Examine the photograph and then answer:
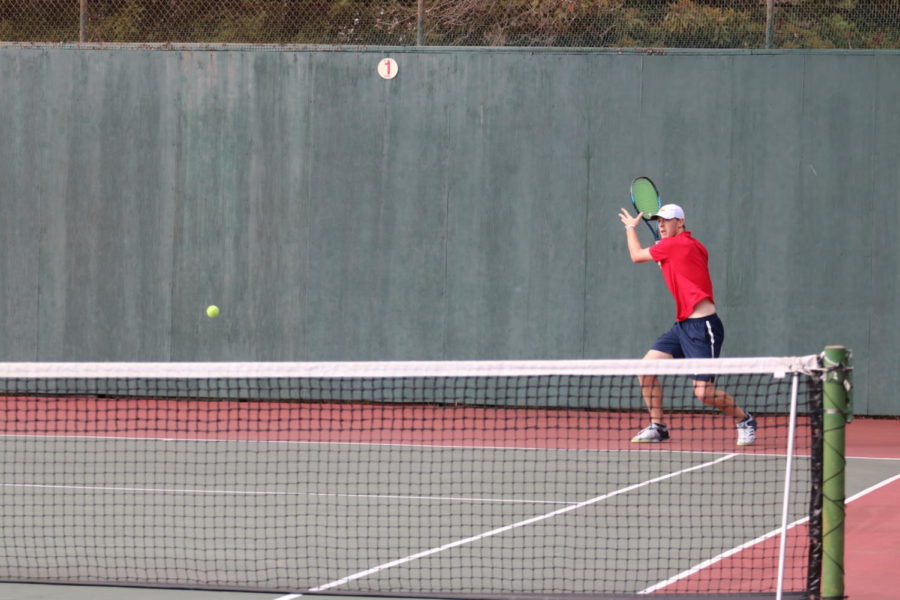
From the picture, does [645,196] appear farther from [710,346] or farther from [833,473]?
[833,473]

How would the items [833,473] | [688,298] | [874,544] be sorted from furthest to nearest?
[688,298] < [874,544] < [833,473]

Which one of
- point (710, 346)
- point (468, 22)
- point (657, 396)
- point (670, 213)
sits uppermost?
point (468, 22)

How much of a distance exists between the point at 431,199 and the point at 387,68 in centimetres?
111

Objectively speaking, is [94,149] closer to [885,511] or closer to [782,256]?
[782,256]

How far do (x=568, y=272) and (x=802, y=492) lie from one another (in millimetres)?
4623

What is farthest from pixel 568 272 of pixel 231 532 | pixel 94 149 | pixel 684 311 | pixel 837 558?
pixel 837 558

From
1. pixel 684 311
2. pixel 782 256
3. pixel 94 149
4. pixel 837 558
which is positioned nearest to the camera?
pixel 837 558

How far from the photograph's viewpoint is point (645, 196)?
8867 millimetres

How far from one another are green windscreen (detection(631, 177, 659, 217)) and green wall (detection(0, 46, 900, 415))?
1.93 metres

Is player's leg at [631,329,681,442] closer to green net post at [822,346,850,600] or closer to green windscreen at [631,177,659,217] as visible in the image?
green windscreen at [631,177,659,217]

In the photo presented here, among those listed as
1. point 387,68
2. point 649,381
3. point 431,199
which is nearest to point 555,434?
point 649,381

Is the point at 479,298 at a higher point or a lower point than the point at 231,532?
higher

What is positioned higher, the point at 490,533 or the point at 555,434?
the point at 490,533

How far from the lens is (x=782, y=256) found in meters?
10.7
